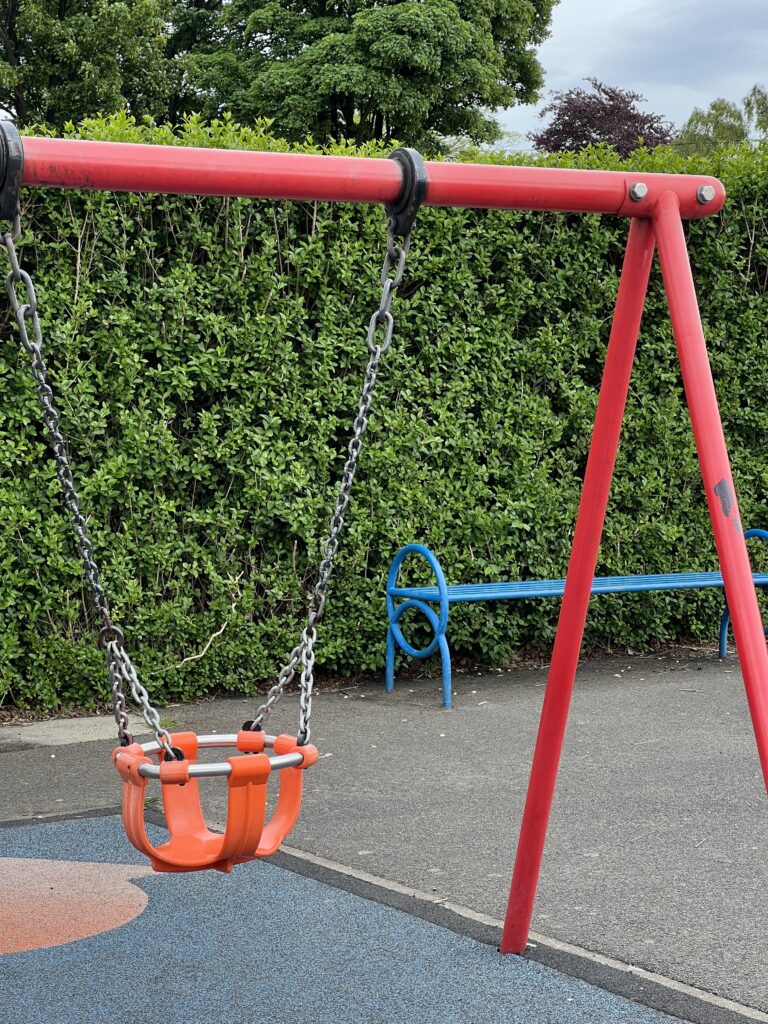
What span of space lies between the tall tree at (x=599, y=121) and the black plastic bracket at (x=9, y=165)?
95.6 feet

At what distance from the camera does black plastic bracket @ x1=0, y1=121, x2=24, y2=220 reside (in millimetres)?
2250

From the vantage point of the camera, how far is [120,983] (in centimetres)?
302

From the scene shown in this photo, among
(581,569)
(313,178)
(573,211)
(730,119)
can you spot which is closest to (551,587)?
(581,569)

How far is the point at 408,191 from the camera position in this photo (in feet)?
8.34

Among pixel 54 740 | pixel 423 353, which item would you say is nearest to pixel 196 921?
pixel 54 740

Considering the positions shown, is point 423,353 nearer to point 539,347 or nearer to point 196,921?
point 539,347

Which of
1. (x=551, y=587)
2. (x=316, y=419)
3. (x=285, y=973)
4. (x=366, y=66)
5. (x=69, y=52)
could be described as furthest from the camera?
(x=366, y=66)

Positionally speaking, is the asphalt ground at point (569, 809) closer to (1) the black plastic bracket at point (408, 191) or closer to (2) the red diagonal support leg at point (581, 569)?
(2) the red diagonal support leg at point (581, 569)

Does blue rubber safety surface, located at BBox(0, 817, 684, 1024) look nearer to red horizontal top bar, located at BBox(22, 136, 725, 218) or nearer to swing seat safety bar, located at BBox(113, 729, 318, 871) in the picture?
swing seat safety bar, located at BBox(113, 729, 318, 871)

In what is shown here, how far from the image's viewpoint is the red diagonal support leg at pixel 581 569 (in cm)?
291

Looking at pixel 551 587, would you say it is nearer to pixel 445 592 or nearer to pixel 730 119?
pixel 445 592

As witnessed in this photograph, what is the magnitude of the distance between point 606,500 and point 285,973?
1457 mm

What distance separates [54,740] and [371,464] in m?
2.14

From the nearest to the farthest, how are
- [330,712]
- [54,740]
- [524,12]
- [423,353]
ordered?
[54,740] < [330,712] < [423,353] < [524,12]
